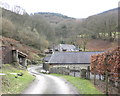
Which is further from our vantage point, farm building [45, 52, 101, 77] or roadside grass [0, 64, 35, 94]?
farm building [45, 52, 101, 77]

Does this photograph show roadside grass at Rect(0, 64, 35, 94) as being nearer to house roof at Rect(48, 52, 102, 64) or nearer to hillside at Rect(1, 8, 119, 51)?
house roof at Rect(48, 52, 102, 64)

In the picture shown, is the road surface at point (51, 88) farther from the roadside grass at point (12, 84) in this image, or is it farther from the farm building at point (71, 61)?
the farm building at point (71, 61)

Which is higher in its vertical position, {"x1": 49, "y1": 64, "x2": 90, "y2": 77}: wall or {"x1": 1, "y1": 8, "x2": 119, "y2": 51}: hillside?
{"x1": 1, "y1": 8, "x2": 119, "y2": 51}: hillside

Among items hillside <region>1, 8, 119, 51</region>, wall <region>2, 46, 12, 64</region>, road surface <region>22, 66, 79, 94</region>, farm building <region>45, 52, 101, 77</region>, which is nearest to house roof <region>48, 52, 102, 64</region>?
farm building <region>45, 52, 101, 77</region>

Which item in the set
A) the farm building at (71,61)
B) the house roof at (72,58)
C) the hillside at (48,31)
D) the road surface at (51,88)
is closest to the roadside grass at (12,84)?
the road surface at (51,88)

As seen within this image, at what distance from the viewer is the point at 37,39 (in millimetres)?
57469

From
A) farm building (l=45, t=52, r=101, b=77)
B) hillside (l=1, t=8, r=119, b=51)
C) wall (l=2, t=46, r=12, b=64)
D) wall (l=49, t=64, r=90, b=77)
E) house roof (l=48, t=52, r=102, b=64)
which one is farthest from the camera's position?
hillside (l=1, t=8, r=119, b=51)

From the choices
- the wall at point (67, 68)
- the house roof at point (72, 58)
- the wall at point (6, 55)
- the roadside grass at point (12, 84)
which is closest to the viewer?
the roadside grass at point (12, 84)

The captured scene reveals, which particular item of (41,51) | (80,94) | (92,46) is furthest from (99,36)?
(80,94)

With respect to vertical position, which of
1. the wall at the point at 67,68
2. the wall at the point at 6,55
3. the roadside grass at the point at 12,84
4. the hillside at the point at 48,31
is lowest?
the wall at the point at 67,68

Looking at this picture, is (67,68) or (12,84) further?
(67,68)

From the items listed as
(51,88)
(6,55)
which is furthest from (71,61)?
(51,88)

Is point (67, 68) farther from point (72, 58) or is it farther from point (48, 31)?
point (48, 31)

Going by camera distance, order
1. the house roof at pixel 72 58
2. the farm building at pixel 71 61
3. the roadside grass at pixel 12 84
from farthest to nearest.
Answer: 1. the house roof at pixel 72 58
2. the farm building at pixel 71 61
3. the roadside grass at pixel 12 84
